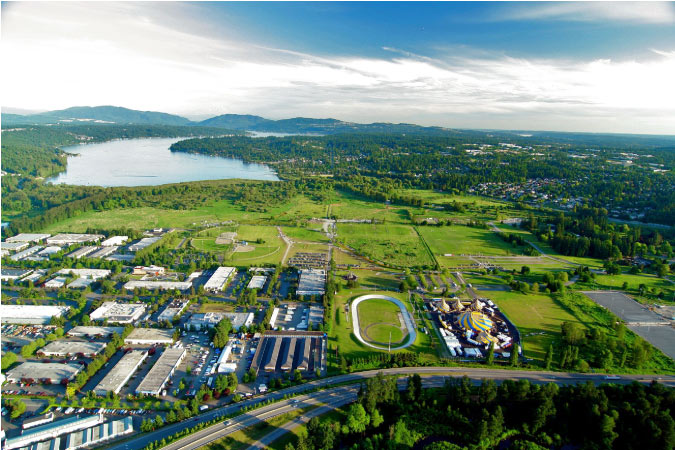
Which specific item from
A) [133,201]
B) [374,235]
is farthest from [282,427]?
[133,201]

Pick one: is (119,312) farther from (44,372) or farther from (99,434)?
(99,434)

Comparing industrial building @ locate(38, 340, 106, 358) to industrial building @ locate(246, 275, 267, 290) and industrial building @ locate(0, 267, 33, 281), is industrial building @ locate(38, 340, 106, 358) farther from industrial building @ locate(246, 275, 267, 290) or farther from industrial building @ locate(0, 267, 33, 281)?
industrial building @ locate(0, 267, 33, 281)

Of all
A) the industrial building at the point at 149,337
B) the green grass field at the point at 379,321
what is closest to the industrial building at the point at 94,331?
the industrial building at the point at 149,337

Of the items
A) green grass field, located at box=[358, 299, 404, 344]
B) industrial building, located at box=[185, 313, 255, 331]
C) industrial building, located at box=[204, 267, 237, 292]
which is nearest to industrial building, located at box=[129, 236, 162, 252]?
industrial building, located at box=[204, 267, 237, 292]

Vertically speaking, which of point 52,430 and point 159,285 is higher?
point 159,285

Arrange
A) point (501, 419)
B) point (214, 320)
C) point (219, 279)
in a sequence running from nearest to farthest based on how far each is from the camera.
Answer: point (501, 419), point (214, 320), point (219, 279)

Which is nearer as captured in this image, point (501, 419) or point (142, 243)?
point (501, 419)

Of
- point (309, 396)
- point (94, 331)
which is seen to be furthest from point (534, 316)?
point (94, 331)
